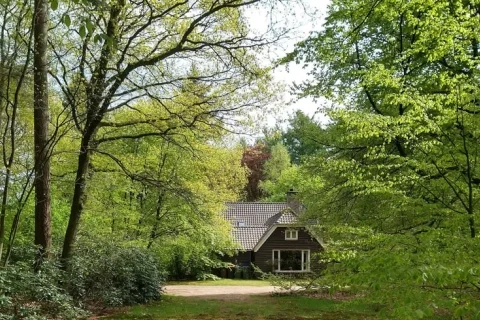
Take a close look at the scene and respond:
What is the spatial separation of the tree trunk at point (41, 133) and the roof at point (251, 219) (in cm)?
2201

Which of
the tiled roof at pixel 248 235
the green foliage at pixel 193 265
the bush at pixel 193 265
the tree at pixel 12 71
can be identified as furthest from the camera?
the tiled roof at pixel 248 235

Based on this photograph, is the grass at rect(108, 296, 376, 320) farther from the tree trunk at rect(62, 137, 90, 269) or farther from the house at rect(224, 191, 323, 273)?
the house at rect(224, 191, 323, 273)

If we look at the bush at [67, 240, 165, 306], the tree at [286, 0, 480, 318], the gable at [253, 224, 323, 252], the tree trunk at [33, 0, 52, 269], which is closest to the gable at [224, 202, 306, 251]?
the gable at [253, 224, 323, 252]

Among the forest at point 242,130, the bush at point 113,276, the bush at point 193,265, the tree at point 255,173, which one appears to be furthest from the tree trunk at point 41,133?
the tree at point 255,173

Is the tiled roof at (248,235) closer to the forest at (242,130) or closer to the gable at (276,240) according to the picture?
the gable at (276,240)

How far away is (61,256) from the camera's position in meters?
10.4

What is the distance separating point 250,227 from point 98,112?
80.6 ft

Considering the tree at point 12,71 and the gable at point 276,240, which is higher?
the tree at point 12,71

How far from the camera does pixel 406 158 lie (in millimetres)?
5734

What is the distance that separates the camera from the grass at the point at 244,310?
11.3 m

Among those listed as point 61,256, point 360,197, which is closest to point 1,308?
point 61,256

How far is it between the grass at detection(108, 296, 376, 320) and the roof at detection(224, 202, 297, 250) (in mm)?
15367

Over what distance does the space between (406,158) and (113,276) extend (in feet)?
31.1

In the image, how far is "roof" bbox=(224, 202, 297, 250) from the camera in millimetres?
31531
